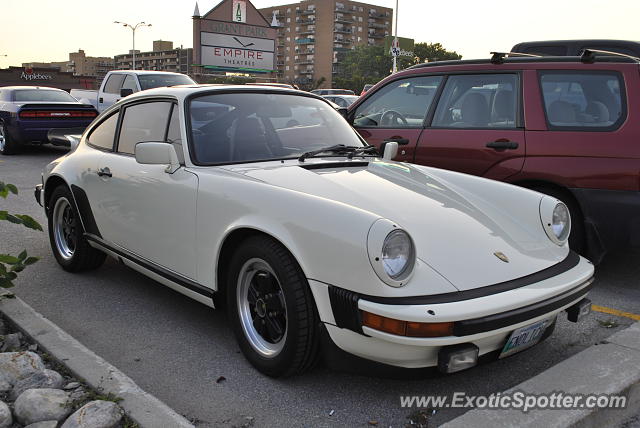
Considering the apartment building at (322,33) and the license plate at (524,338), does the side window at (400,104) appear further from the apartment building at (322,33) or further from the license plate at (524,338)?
the apartment building at (322,33)

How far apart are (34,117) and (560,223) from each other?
38.5ft

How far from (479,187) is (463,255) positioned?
0.98 m

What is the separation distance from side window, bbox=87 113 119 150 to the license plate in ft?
10.5

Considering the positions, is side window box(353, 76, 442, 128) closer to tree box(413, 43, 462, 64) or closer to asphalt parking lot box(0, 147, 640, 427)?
asphalt parking lot box(0, 147, 640, 427)

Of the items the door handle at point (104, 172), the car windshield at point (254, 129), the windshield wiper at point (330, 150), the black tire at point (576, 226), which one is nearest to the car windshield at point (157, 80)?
the door handle at point (104, 172)

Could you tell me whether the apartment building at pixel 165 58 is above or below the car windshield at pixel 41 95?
above

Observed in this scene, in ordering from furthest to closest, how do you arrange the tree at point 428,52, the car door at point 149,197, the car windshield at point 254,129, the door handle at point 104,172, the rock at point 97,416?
the tree at point 428,52 < the door handle at point 104,172 < the car windshield at point 254,129 < the car door at point 149,197 < the rock at point 97,416

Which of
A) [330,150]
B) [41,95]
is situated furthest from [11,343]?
[41,95]

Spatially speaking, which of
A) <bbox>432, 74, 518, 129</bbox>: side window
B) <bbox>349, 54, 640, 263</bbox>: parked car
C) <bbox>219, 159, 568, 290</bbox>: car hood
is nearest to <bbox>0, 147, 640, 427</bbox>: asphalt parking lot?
<bbox>219, 159, 568, 290</bbox>: car hood

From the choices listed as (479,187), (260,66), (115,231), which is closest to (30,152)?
(115,231)

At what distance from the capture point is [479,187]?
11.9 feet

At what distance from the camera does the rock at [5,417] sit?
2465mm

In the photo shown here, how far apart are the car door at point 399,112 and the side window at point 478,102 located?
17 centimetres

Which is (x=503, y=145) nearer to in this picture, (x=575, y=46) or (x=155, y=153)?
(x=155, y=153)
